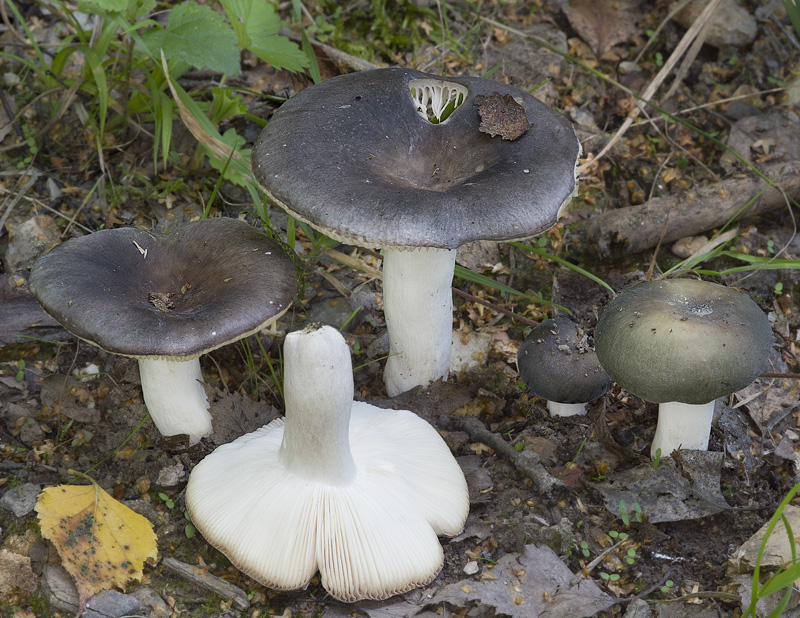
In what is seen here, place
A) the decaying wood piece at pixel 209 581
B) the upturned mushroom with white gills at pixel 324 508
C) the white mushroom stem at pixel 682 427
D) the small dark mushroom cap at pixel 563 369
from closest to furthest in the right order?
1. the upturned mushroom with white gills at pixel 324 508
2. the decaying wood piece at pixel 209 581
3. the white mushroom stem at pixel 682 427
4. the small dark mushroom cap at pixel 563 369

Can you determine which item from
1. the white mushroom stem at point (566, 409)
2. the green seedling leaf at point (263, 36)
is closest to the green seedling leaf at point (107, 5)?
the green seedling leaf at point (263, 36)

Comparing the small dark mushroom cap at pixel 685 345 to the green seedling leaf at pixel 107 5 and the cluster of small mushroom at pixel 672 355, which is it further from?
the green seedling leaf at pixel 107 5

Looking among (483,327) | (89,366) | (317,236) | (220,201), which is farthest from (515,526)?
(220,201)

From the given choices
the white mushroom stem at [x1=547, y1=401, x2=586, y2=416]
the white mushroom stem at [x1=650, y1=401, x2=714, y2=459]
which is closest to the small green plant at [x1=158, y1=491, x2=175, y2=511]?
the white mushroom stem at [x1=547, y1=401, x2=586, y2=416]

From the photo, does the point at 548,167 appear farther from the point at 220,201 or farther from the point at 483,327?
the point at 220,201

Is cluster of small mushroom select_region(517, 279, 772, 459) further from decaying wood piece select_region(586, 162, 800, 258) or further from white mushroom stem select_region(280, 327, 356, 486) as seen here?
decaying wood piece select_region(586, 162, 800, 258)

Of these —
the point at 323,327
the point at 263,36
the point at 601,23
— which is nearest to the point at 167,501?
the point at 323,327
